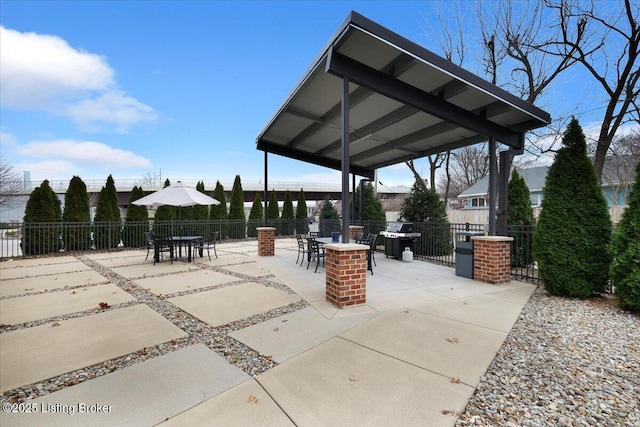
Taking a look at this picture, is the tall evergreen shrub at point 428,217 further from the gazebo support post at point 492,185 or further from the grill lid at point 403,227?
the gazebo support post at point 492,185

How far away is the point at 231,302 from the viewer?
181 inches

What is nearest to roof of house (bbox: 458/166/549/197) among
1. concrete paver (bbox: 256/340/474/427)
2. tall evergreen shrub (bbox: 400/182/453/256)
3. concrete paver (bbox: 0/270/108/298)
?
tall evergreen shrub (bbox: 400/182/453/256)

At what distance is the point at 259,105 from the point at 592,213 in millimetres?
17691

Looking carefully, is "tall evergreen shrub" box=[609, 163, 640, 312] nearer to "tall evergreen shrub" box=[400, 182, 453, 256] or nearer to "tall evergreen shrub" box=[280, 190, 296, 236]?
"tall evergreen shrub" box=[400, 182, 453, 256]

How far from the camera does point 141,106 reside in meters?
18.6

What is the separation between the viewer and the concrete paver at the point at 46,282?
5.43 meters

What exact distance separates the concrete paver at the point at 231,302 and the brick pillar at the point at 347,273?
0.82 m

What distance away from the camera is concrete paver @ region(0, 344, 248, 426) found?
196cm

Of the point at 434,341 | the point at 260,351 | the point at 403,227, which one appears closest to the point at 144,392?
the point at 260,351

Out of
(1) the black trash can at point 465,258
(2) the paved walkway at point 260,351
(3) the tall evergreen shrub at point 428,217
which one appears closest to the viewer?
(2) the paved walkway at point 260,351

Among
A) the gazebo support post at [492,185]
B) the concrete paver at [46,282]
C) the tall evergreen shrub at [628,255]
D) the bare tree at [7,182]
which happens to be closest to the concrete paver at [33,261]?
the concrete paver at [46,282]

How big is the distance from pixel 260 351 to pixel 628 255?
198 inches

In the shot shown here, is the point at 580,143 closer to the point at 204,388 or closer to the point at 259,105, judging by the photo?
the point at 204,388

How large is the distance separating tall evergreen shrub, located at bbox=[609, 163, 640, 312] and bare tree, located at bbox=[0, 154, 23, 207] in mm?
27604
